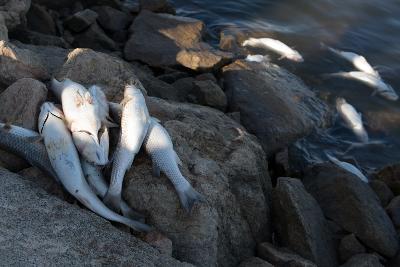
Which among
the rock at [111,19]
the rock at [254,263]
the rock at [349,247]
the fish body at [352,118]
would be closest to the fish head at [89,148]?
the rock at [254,263]

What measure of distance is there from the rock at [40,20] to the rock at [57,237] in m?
5.20

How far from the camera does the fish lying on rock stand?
16.1 feet

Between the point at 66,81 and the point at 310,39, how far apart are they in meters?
7.59

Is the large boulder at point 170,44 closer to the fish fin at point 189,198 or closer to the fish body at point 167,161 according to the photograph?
the fish body at point 167,161

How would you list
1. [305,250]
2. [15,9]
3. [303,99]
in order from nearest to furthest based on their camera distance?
[305,250], [15,9], [303,99]

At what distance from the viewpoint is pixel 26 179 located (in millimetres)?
4664

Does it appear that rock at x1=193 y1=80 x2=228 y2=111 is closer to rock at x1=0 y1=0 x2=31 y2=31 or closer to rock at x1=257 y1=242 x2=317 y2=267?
rock at x1=0 y1=0 x2=31 y2=31

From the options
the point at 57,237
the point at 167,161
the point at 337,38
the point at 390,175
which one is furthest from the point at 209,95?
the point at 337,38

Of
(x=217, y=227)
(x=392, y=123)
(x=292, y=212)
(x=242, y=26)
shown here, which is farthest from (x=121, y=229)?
(x=242, y=26)

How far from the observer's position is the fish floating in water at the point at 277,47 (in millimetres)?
11000

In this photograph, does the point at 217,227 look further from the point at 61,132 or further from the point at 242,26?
the point at 242,26

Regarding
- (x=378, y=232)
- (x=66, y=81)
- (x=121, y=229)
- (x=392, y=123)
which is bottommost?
(x=392, y=123)

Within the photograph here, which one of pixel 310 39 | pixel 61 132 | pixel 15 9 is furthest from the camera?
pixel 310 39

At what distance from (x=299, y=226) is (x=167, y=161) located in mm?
1555
